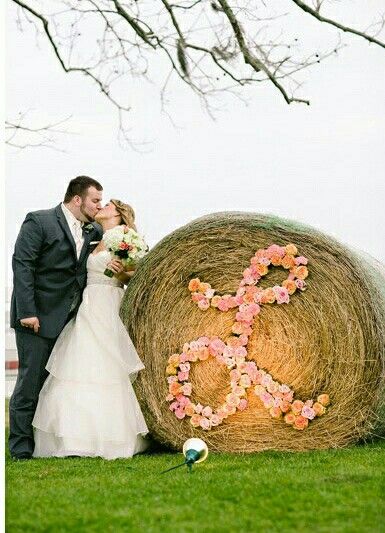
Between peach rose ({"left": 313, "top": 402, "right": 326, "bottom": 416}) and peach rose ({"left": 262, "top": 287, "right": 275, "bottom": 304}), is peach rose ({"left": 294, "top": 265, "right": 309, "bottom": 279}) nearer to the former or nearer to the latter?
peach rose ({"left": 262, "top": 287, "right": 275, "bottom": 304})

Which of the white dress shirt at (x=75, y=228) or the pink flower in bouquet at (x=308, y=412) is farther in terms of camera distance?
the white dress shirt at (x=75, y=228)

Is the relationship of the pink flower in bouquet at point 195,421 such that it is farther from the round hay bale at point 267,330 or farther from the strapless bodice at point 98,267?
the strapless bodice at point 98,267

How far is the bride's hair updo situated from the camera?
636 cm

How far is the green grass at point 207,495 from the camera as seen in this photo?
370cm

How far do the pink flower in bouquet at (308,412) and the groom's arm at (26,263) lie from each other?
1.59m

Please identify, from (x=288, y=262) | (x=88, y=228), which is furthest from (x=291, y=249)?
(x=88, y=228)

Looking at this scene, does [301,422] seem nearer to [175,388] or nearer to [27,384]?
[175,388]

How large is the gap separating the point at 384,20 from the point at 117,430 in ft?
8.88

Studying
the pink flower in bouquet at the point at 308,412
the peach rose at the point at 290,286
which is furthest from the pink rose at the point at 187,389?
the peach rose at the point at 290,286

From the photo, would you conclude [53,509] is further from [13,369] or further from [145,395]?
[13,369]

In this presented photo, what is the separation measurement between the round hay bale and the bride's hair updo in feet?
1.24

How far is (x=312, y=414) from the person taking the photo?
5641mm

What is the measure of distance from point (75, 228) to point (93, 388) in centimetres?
97

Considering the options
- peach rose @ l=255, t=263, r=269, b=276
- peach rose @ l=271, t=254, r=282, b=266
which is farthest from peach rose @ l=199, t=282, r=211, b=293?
peach rose @ l=271, t=254, r=282, b=266
